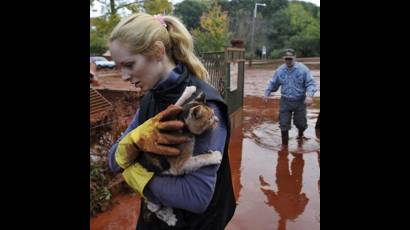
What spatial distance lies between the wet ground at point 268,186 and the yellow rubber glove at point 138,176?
2645 millimetres

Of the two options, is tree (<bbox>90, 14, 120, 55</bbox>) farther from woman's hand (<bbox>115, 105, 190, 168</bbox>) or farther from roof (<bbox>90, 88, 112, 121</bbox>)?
woman's hand (<bbox>115, 105, 190, 168</bbox>)

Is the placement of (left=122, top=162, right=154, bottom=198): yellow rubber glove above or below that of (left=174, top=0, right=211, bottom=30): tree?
below

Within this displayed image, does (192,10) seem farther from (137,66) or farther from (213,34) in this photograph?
(137,66)

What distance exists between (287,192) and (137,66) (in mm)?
3774

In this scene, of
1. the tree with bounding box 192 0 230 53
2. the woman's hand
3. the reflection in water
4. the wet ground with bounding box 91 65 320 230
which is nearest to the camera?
the woman's hand

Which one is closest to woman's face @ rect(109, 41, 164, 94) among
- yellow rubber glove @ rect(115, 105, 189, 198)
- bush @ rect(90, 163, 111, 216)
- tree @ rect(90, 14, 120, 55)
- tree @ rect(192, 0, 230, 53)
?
yellow rubber glove @ rect(115, 105, 189, 198)

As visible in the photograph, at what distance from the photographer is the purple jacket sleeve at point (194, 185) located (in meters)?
1.32

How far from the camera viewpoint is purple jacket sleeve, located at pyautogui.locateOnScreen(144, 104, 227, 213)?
132 centimetres

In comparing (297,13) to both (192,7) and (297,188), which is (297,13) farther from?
(297,188)

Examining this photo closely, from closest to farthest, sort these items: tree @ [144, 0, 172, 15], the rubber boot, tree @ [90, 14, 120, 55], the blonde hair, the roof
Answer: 1. the blonde hair
2. the roof
3. the rubber boot
4. tree @ [90, 14, 120, 55]
5. tree @ [144, 0, 172, 15]

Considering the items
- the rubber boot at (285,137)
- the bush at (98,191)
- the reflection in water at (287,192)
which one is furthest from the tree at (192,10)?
the bush at (98,191)

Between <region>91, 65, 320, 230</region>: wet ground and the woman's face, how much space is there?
274 cm
